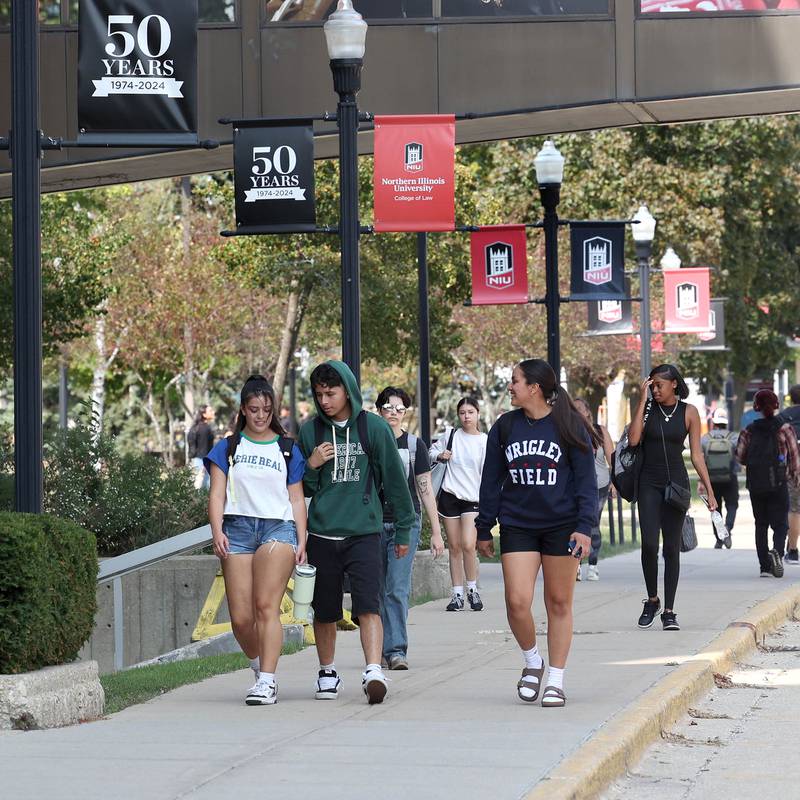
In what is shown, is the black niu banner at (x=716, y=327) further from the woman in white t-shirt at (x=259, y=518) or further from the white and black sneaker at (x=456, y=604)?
the woman in white t-shirt at (x=259, y=518)

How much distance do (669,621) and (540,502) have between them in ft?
12.7

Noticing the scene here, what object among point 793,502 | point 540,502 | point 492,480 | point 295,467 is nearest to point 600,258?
point 793,502

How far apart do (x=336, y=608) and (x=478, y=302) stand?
11.7 meters

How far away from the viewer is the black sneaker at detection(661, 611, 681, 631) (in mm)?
12375

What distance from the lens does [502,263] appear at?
20.3 metres

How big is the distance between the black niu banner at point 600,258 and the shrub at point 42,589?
12.2m

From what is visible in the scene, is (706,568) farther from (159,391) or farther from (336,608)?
(159,391)

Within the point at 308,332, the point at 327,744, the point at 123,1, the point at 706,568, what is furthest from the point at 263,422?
the point at 308,332

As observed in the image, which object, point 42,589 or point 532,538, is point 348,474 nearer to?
point 532,538

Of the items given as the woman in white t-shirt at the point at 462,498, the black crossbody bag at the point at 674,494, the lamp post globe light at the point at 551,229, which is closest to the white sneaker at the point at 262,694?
the black crossbody bag at the point at 674,494

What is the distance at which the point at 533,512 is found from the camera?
8891 millimetres

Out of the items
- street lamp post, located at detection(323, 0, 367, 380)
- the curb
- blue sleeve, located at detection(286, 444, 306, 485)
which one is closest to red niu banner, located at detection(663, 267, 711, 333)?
the curb

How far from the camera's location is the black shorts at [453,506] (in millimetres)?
14578

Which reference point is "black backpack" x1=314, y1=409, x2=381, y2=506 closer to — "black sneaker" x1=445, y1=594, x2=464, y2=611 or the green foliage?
"black sneaker" x1=445, y1=594, x2=464, y2=611
